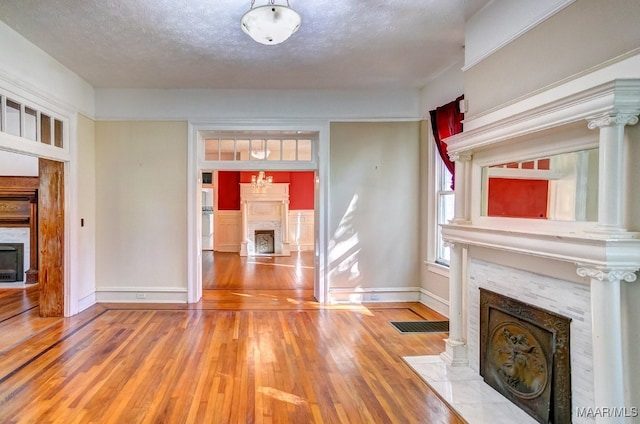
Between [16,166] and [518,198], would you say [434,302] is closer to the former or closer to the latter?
[518,198]

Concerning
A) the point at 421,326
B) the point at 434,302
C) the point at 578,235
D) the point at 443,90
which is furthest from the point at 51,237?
the point at 578,235

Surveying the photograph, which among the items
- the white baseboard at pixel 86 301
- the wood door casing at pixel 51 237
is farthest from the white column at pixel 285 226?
the wood door casing at pixel 51 237

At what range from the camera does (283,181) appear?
10719mm

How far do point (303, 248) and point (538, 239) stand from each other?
9.14 meters

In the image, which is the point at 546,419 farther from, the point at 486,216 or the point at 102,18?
the point at 102,18

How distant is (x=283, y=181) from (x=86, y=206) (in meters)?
6.37

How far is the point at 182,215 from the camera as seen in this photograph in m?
4.96

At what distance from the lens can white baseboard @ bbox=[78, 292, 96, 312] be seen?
4548 millimetres

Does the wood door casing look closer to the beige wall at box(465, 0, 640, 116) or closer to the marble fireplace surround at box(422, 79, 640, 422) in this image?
the marble fireplace surround at box(422, 79, 640, 422)

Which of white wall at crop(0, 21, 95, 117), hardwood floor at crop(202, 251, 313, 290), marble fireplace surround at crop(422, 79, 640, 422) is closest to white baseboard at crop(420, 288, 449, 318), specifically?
marble fireplace surround at crop(422, 79, 640, 422)

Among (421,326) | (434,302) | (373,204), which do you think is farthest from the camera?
(373,204)

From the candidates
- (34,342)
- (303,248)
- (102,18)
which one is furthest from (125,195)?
(303,248)

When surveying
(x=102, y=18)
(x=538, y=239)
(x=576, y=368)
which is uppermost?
(x=102, y=18)

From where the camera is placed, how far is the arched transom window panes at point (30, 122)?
11.3 ft
